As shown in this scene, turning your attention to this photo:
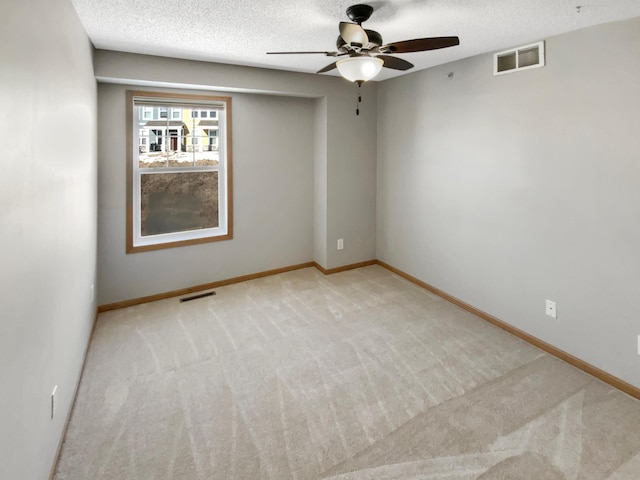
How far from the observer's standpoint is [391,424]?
82.0 inches

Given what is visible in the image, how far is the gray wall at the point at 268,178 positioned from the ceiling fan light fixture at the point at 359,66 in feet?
5.97

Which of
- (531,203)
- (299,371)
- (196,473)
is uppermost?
(531,203)

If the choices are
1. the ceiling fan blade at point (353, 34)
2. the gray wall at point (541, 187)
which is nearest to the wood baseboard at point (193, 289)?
the gray wall at point (541, 187)

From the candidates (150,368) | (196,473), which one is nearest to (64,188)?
(150,368)

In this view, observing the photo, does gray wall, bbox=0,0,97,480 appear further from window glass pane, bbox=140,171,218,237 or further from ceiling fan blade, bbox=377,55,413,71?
ceiling fan blade, bbox=377,55,413,71

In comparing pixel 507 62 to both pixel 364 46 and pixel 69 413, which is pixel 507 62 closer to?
pixel 364 46

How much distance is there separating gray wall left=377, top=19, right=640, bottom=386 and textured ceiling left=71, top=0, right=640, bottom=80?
32 centimetres

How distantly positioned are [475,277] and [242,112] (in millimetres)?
3045

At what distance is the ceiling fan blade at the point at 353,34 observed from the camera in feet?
6.41

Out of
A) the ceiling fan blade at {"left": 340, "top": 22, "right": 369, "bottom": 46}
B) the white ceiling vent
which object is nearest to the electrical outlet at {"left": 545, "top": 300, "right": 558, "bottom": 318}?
the white ceiling vent

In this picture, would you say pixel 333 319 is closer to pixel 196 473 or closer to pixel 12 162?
pixel 196 473

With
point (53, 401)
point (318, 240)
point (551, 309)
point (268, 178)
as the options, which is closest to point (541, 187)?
point (551, 309)

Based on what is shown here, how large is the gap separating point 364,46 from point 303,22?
56 centimetres

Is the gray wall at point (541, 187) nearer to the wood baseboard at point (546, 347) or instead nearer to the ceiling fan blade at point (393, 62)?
the wood baseboard at point (546, 347)
